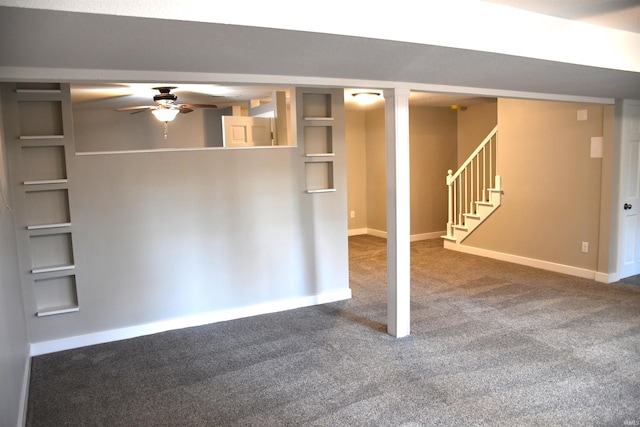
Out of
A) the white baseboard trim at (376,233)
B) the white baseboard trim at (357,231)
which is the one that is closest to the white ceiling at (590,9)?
the white baseboard trim at (376,233)

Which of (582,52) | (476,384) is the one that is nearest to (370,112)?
(582,52)

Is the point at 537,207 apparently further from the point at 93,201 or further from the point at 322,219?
the point at 93,201

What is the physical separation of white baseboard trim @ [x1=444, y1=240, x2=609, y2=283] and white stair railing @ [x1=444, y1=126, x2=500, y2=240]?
29 centimetres

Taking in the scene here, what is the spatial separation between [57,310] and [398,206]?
2.90 m

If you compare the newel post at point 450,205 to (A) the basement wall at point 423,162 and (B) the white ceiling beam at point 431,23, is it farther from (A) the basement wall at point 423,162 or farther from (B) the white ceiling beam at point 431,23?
(B) the white ceiling beam at point 431,23

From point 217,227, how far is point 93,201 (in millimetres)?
1072

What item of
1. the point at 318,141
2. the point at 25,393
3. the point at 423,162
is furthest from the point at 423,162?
the point at 25,393

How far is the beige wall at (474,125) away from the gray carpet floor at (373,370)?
12.1ft

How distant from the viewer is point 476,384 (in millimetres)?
3014

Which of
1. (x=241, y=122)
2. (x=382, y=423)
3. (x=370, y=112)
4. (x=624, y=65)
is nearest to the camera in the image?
(x=382, y=423)

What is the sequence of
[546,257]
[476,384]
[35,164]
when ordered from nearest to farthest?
[476,384]
[35,164]
[546,257]

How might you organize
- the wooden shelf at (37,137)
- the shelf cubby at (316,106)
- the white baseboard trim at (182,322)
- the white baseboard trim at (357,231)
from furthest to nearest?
the white baseboard trim at (357,231), the shelf cubby at (316,106), the white baseboard trim at (182,322), the wooden shelf at (37,137)

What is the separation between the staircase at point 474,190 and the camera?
674 cm

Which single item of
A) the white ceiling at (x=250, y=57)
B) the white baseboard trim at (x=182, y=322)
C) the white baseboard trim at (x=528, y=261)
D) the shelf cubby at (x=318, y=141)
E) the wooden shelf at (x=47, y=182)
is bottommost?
the white baseboard trim at (x=182, y=322)
